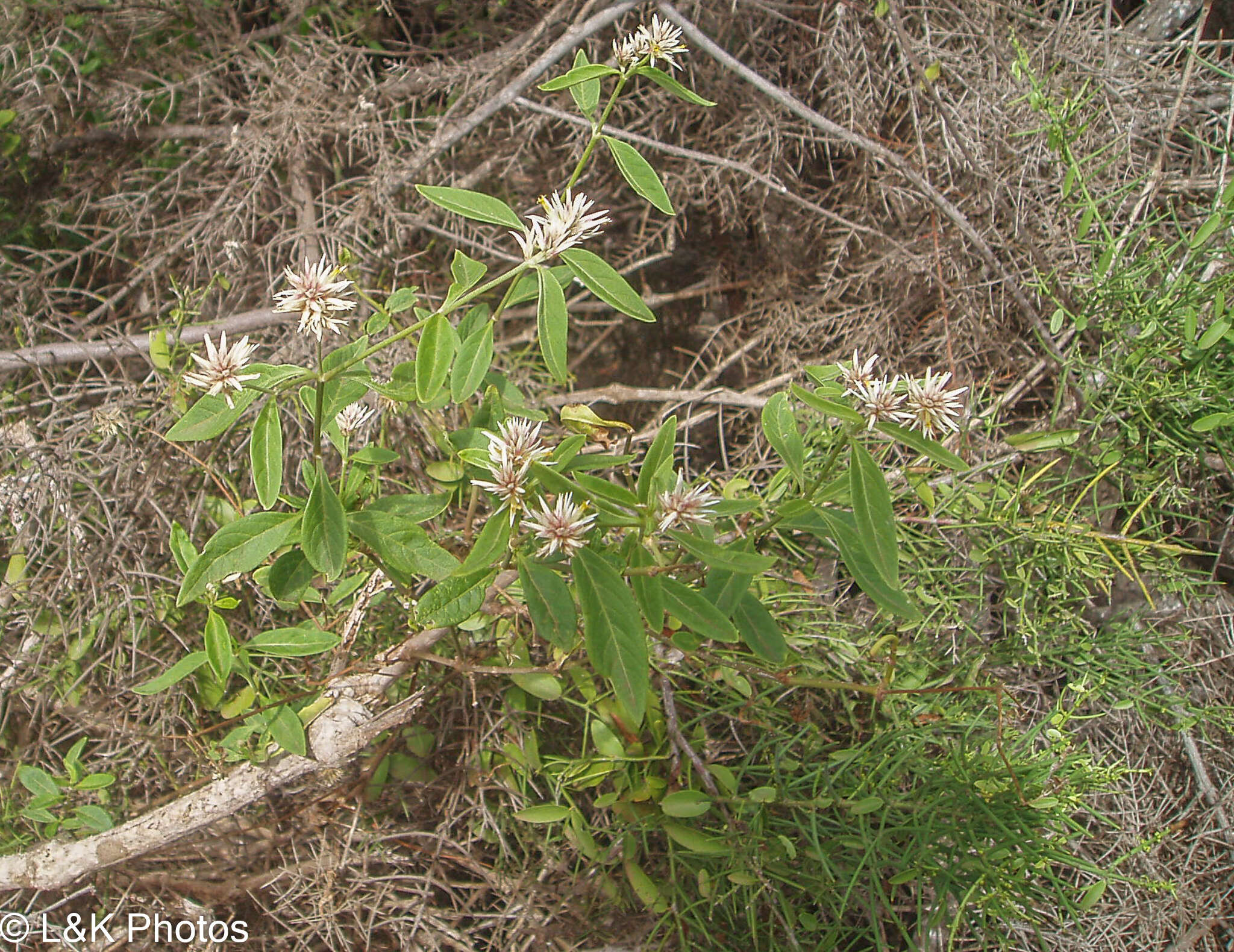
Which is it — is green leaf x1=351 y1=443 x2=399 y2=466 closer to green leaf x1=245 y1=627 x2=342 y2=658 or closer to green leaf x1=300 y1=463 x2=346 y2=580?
green leaf x1=300 y1=463 x2=346 y2=580

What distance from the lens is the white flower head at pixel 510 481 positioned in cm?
99

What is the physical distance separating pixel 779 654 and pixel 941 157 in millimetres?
1468

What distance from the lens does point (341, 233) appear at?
198cm

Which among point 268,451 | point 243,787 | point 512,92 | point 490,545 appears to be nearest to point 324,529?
point 268,451

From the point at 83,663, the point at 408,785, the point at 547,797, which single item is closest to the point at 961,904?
the point at 547,797

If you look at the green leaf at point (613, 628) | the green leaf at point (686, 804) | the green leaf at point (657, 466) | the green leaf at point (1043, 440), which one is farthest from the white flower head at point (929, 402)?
the green leaf at point (1043, 440)

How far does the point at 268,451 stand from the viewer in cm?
104

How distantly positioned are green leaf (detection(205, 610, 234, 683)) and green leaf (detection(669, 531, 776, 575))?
2.47 ft

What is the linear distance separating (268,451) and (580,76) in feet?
1.90

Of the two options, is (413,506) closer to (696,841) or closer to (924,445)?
(924,445)

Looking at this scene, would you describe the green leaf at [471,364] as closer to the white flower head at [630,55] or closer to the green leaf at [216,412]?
the green leaf at [216,412]

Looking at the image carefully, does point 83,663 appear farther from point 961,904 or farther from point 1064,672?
point 1064,672

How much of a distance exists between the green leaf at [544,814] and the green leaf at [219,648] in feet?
2.11

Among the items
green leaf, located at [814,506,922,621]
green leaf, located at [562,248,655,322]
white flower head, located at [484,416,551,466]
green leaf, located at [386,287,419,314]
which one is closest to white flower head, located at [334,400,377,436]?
green leaf, located at [386,287,419,314]
